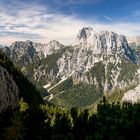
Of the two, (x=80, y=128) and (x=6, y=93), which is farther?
(x=6, y=93)

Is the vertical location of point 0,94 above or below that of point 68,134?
above

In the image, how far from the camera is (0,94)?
141 meters

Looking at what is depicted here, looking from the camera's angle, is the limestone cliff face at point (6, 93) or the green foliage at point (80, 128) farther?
the limestone cliff face at point (6, 93)

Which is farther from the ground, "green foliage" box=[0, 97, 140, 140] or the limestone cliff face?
the limestone cliff face

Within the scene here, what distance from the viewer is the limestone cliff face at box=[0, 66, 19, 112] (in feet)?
470

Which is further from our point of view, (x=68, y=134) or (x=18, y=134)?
(x=68, y=134)

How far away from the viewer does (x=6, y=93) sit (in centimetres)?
15262

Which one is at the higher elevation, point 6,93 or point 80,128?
point 6,93

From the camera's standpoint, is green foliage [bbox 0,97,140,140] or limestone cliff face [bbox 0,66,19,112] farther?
limestone cliff face [bbox 0,66,19,112]

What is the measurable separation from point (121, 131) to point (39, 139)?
98.7 feet

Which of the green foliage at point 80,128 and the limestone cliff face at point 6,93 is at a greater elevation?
the limestone cliff face at point 6,93

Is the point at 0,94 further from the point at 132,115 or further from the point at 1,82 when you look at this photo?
the point at 132,115

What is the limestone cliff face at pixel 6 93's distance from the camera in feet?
470

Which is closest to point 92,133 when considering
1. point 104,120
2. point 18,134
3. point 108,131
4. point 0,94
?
A: point 108,131
